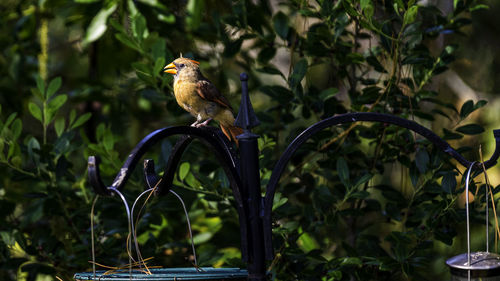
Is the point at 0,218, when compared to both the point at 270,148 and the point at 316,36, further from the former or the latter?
the point at 316,36

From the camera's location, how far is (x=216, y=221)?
2.73 m

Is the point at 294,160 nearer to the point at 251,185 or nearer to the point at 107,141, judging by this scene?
the point at 107,141

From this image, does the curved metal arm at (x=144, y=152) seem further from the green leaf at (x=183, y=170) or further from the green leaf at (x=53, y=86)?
the green leaf at (x=53, y=86)

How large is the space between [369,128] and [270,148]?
361mm

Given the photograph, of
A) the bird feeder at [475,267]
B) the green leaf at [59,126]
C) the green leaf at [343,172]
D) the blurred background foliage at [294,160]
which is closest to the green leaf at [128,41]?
the blurred background foliage at [294,160]

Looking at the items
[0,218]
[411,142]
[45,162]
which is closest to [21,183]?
[0,218]

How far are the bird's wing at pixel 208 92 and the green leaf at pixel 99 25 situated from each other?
90cm

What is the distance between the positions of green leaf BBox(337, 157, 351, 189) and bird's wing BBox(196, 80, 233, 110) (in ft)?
1.88

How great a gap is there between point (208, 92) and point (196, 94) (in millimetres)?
35

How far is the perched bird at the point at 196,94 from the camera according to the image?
147 cm

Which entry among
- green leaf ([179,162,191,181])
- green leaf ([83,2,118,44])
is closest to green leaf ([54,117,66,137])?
green leaf ([83,2,118,44])

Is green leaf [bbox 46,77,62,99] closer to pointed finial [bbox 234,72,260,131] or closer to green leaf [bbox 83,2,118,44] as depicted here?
green leaf [bbox 83,2,118,44]

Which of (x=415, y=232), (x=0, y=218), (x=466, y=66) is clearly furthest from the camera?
(x=466, y=66)

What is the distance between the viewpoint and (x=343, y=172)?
6.45 ft
